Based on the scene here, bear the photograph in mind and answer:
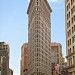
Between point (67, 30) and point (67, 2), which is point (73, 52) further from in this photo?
point (67, 2)

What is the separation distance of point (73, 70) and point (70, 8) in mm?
17892

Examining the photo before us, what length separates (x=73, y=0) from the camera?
8281cm

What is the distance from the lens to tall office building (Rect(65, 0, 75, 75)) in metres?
80.1

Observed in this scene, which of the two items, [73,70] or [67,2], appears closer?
[73,70]

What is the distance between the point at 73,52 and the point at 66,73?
7.10 m

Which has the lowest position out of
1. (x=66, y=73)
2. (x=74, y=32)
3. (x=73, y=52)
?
(x=66, y=73)

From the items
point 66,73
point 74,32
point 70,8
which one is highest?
point 70,8

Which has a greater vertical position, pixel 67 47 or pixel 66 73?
pixel 67 47

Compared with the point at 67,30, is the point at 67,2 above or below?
above

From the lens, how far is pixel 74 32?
260ft

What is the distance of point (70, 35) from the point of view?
83062 millimetres

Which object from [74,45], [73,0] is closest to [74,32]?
[74,45]

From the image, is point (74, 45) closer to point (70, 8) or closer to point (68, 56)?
point (68, 56)

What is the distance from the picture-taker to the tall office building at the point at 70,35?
8012 cm
